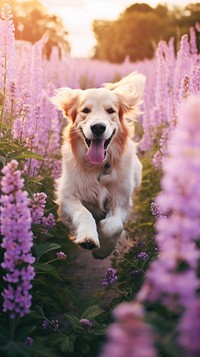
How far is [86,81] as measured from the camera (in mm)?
A: 12297

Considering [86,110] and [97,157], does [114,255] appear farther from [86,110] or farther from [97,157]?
[86,110]

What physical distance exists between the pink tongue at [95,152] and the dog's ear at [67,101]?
58 centimetres

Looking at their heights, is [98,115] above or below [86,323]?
above

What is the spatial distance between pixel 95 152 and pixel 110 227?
2.34 feet

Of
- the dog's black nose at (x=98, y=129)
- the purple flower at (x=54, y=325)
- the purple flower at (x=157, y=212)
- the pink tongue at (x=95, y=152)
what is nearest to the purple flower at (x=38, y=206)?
the purple flower at (x=54, y=325)

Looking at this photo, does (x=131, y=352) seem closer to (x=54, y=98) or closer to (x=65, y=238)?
(x=65, y=238)

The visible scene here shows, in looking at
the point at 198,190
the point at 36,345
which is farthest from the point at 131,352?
the point at 36,345

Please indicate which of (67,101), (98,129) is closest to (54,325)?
(98,129)

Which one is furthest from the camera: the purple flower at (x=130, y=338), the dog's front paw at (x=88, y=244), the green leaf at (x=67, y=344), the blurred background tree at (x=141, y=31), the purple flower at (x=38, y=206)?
the blurred background tree at (x=141, y=31)

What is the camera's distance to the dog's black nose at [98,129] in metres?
4.19

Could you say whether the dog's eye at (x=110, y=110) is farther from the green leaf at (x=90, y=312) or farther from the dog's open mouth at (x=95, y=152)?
the green leaf at (x=90, y=312)

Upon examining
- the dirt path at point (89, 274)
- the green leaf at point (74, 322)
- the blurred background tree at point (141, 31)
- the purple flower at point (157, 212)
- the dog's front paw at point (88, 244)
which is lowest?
the dirt path at point (89, 274)

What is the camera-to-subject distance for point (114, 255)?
332 cm

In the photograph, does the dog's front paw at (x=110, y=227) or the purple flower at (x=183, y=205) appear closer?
the purple flower at (x=183, y=205)
